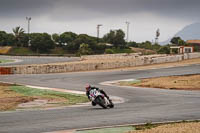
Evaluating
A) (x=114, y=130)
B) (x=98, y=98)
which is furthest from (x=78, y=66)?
(x=114, y=130)

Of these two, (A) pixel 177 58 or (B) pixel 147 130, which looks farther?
(A) pixel 177 58

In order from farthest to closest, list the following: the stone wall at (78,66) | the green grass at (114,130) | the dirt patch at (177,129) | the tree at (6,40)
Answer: the tree at (6,40), the stone wall at (78,66), the green grass at (114,130), the dirt patch at (177,129)

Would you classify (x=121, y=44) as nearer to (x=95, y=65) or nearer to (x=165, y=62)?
(x=165, y=62)

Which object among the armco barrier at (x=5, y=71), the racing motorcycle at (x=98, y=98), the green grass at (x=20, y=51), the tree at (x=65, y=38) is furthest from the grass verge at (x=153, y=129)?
the tree at (x=65, y=38)

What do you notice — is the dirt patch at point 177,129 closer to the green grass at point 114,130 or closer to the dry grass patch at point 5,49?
the green grass at point 114,130

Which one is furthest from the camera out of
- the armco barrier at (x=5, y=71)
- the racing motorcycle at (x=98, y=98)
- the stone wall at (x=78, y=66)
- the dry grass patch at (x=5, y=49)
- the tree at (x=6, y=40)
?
the tree at (x=6, y=40)

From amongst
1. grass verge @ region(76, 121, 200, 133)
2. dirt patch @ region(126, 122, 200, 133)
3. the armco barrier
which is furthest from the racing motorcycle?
the armco barrier

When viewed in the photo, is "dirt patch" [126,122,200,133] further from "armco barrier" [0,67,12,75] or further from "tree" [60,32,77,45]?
"tree" [60,32,77,45]

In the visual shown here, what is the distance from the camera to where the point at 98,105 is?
22109 mm

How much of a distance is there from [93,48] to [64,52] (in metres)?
9.17

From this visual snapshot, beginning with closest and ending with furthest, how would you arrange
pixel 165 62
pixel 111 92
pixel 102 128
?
pixel 102 128 → pixel 111 92 → pixel 165 62

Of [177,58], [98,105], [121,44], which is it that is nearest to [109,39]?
[121,44]

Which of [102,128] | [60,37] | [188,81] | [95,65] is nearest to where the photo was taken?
[102,128]

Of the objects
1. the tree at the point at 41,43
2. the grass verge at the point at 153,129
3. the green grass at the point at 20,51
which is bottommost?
the grass verge at the point at 153,129
